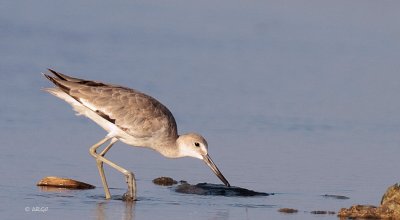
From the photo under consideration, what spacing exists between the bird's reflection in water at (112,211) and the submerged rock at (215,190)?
90 cm

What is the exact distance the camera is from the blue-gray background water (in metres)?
13.6

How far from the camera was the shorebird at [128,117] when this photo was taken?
14.5 m

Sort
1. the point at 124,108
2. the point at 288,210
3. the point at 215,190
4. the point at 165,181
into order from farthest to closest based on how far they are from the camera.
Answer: the point at 124,108 → the point at 165,181 → the point at 215,190 → the point at 288,210

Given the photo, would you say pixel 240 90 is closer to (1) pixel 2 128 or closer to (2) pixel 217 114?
(2) pixel 217 114

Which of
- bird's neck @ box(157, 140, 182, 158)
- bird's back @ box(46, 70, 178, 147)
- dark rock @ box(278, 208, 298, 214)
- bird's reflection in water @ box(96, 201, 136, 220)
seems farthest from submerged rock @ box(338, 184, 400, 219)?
bird's back @ box(46, 70, 178, 147)

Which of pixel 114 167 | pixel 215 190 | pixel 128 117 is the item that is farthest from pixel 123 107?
pixel 215 190

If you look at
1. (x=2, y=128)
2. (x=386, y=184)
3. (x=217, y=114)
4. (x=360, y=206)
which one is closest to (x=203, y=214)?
(x=360, y=206)

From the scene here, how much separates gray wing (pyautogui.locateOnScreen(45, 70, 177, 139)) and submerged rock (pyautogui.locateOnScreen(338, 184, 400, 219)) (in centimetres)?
305

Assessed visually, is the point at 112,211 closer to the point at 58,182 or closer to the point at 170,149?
the point at 58,182

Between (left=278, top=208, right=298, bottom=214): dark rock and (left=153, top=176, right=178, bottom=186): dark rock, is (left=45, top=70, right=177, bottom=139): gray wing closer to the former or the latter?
(left=153, top=176, right=178, bottom=186): dark rock

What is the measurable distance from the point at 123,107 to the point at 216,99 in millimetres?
5451

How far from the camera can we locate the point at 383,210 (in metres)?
12.5

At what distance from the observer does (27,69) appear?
824 inches

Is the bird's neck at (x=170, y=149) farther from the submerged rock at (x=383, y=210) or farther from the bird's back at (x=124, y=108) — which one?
the submerged rock at (x=383, y=210)
